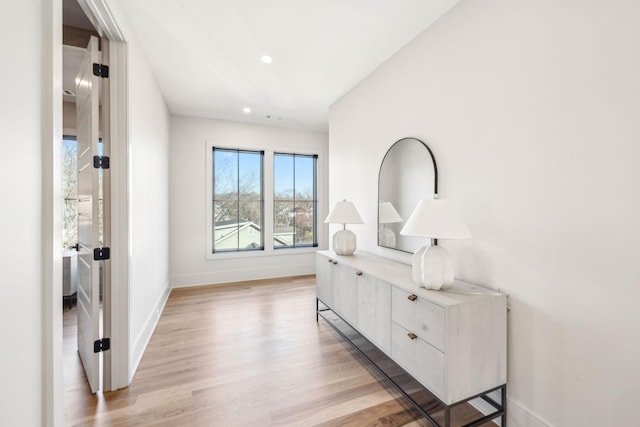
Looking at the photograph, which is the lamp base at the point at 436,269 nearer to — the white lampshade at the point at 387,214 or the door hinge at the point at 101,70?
the white lampshade at the point at 387,214

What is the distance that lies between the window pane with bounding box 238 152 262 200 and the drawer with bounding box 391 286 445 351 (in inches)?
139

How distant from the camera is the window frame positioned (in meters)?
4.56

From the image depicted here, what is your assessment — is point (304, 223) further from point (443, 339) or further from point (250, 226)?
point (443, 339)

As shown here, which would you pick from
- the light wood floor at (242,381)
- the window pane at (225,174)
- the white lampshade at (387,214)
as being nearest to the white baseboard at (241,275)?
the light wood floor at (242,381)

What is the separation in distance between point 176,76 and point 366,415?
3599 mm

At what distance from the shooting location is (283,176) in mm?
5074

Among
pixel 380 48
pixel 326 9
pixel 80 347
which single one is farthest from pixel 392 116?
pixel 80 347

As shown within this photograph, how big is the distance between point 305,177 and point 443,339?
162 inches

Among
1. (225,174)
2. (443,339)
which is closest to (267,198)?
(225,174)

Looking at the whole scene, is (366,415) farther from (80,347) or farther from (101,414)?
(80,347)

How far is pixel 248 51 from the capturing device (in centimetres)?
259

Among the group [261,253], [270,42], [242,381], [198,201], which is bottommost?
[242,381]

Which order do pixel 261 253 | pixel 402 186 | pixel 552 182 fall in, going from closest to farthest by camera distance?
pixel 552 182 → pixel 402 186 → pixel 261 253

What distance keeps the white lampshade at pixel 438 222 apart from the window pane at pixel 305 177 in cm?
368
